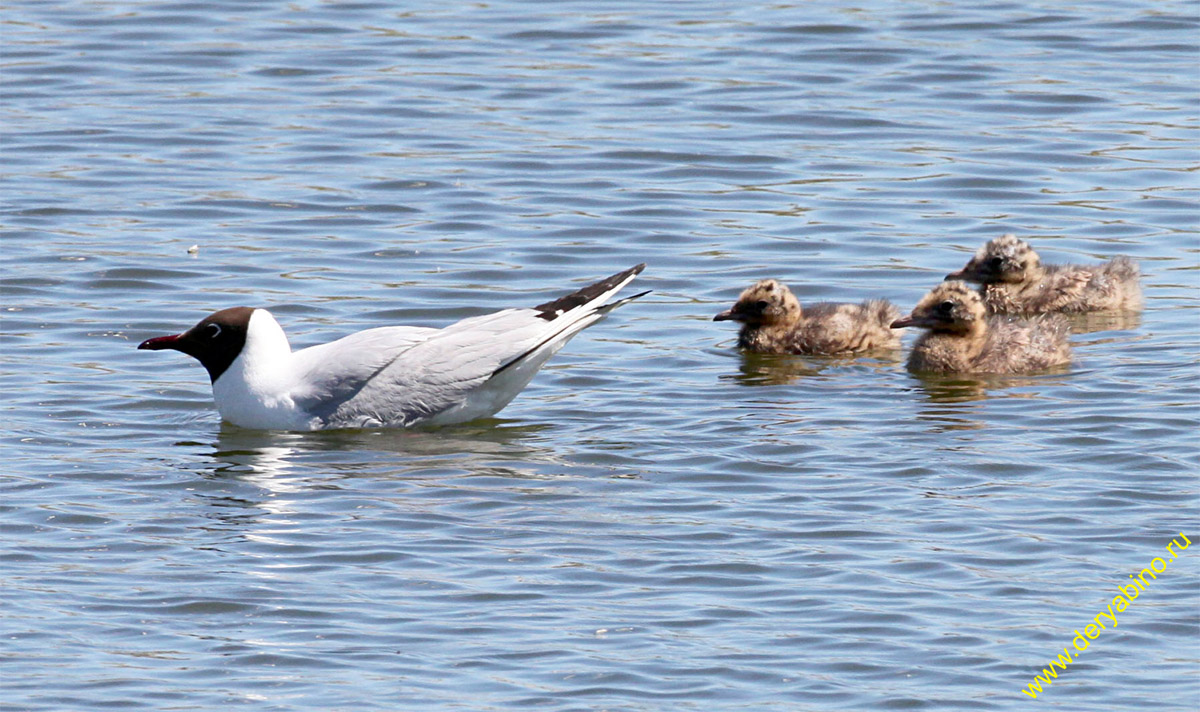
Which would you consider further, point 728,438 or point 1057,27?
point 1057,27

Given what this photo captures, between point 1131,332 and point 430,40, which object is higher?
point 430,40

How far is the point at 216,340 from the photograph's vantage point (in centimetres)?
1118

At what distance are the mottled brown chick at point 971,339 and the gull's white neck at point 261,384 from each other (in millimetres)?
3643

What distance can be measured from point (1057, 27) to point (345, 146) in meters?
7.73

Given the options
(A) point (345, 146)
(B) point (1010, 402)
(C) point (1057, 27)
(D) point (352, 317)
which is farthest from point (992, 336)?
Answer: (C) point (1057, 27)

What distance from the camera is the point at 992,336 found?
12.4 meters

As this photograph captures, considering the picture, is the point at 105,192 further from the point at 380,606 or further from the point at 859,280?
the point at 380,606

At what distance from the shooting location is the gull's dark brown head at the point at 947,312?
12.3 m

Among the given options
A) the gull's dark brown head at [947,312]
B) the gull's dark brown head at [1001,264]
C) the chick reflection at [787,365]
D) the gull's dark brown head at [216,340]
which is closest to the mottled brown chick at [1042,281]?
the gull's dark brown head at [1001,264]

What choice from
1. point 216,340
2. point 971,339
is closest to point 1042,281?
point 971,339

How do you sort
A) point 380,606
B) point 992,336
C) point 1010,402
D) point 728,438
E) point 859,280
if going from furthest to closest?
point 859,280 < point 992,336 < point 1010,402 < point 728,438 < point 380,606

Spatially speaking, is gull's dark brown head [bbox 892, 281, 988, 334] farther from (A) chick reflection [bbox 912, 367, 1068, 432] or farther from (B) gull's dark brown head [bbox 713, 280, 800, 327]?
(B) gull's dark brown head [bbox 713, 280, 800, 327]

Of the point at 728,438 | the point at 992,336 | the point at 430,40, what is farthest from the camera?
the point at 430,40

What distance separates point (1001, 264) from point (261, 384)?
5009mm
